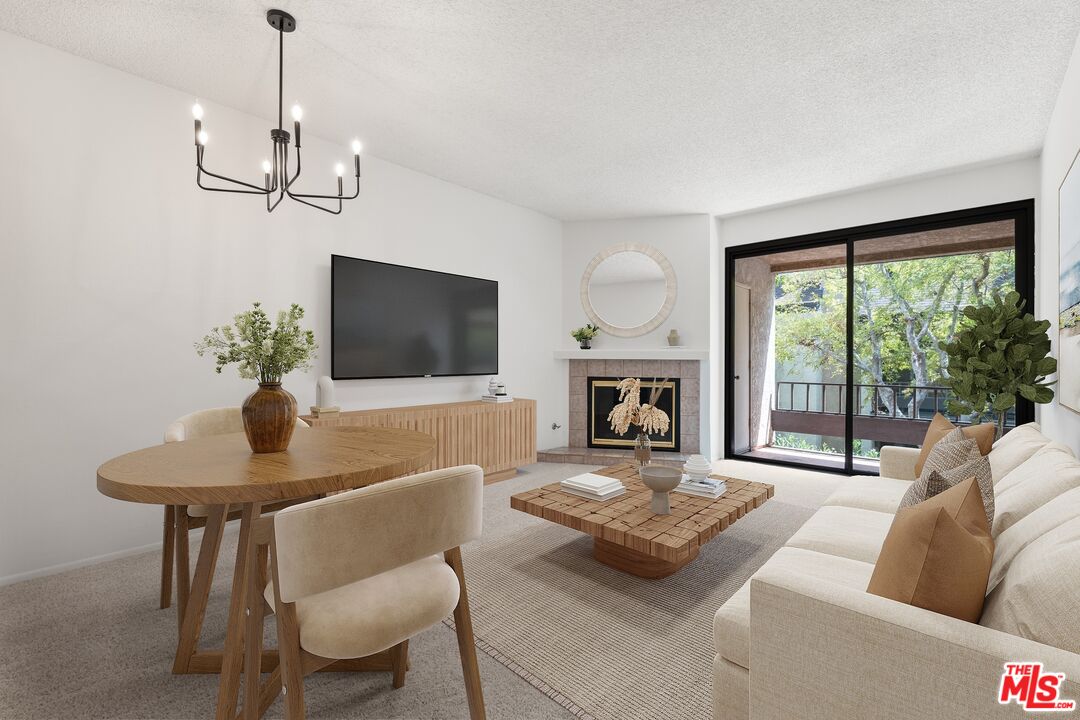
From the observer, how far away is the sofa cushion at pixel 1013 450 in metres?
1.83

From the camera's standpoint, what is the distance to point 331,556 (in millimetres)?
1018

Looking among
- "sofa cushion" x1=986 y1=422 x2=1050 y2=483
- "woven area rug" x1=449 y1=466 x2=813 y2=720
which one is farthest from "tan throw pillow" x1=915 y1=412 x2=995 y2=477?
"woven area rug" x1=449 y1=466 x2=813 y2=720

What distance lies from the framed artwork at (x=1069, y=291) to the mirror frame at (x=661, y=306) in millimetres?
2884

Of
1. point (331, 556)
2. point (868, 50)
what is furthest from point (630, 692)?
point (868, 50)

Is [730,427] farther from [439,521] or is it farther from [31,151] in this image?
[31,151]

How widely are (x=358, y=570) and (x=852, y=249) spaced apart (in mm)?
4990

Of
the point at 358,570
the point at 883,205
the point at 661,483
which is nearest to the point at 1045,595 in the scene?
the point at 358,570

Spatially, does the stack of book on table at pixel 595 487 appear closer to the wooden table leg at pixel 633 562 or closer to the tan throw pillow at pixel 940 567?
the wooden table leg at pixel 633 562

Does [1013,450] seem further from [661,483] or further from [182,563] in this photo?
[182,563]

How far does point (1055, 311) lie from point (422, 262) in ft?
14.2

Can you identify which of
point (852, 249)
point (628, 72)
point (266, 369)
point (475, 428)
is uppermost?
point (628, 72)

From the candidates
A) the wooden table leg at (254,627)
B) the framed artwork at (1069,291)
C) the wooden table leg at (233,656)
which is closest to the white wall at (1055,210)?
the framed artwork at (1069,291)

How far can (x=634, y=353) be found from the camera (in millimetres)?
5078

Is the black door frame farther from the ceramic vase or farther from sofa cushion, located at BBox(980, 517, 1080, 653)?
the ceramic vase
